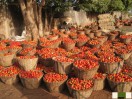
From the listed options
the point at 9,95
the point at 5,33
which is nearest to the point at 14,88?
the point at 9,95

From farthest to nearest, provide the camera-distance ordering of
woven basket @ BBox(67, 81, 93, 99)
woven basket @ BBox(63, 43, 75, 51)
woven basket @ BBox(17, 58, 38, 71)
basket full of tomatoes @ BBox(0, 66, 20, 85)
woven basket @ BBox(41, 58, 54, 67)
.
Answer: woven basket @ BBox(63, 43, 75, 51)
woven basket @ BBox(41, 58, 54, 67)
woven basket @ BBox(17, 58, 38, 71)
basket full of tomatoes @ BBox(0, 66, 20, 85)
woven basket @ BBox(67, 81, 93, 99)

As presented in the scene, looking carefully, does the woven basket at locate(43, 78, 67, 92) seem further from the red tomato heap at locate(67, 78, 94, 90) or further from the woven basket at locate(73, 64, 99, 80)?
the woven basket at locate(73, 64, 99, 80)

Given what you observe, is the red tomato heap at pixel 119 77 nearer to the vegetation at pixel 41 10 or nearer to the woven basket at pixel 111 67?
the woven basket at pixel 111 67

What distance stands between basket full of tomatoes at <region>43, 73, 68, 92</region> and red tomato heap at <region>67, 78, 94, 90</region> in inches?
10.5

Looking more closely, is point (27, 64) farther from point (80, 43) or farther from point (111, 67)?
point (80, 43)

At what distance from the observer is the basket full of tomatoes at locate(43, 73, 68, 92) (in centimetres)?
635

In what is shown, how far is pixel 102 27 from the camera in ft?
61.9

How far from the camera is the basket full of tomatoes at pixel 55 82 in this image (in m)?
6.35

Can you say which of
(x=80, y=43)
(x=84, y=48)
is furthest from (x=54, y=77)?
(x=80, y=43)

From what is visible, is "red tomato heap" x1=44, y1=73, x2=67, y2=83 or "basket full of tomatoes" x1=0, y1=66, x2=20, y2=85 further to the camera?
"basket full of tomatoes" x1=0, y1=66, x2=20, y2=85

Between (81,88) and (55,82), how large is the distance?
2.87ft

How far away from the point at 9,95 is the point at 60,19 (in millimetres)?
13184

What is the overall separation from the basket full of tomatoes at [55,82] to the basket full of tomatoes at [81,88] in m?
0.30

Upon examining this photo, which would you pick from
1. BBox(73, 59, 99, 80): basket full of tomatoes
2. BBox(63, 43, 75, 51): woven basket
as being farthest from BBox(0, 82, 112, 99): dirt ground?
BBox(63, 43, 75, 51): woven basket
